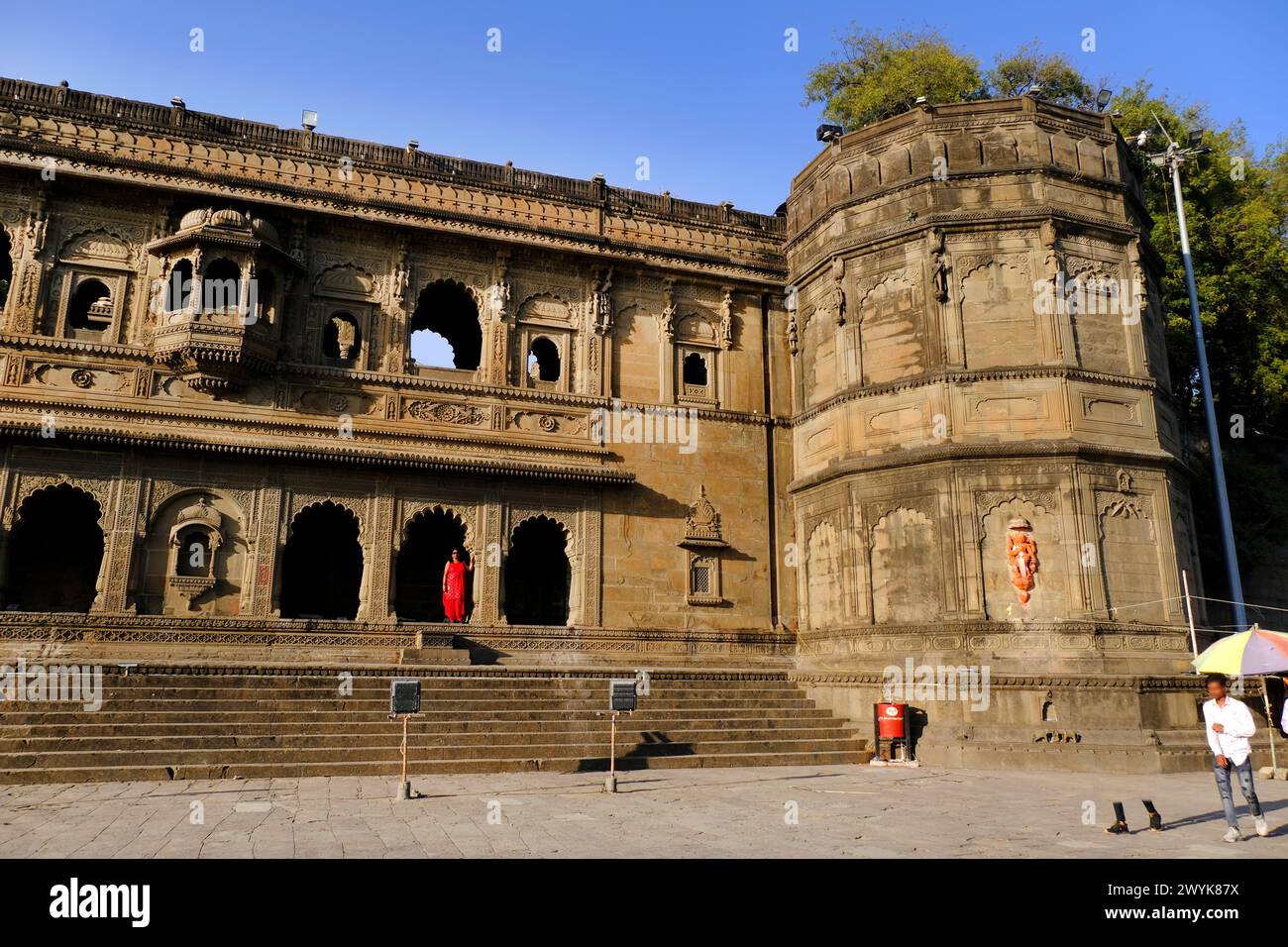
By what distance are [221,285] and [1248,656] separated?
16515mm

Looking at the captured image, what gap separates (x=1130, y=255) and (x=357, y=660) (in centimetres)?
1611

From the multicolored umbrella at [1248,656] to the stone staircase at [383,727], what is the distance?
6.30 meters

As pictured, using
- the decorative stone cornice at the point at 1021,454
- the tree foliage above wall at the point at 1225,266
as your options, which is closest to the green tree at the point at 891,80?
the tree foliage above wall at the point at 1225,266

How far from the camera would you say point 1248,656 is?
9.20 m

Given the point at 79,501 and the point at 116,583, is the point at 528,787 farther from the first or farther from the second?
the point at 79,501

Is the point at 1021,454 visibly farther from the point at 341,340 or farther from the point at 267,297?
the point at 341,340

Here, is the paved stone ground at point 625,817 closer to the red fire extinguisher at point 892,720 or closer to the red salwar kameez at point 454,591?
the red fire extinguisher at point 892,720

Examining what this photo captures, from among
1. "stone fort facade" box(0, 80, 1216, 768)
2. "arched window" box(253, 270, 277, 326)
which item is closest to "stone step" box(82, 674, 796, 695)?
"stone fort facade" box(0, 80, 1216, 768)

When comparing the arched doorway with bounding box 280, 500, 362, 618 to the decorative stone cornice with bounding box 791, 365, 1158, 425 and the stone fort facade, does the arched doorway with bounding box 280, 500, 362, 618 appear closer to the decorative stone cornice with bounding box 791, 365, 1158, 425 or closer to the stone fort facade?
the stone fort facade

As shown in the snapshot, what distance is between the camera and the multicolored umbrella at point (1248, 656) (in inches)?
357

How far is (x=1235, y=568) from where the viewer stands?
18.5m

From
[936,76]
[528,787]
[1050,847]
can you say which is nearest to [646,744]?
[528,787]

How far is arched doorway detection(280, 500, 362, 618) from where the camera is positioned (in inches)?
756

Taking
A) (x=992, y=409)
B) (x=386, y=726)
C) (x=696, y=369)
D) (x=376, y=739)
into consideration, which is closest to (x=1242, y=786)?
(x=992, y=409)
